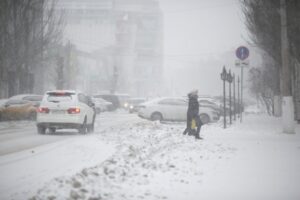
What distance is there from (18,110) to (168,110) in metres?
9.56

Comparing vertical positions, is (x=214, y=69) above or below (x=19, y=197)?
above

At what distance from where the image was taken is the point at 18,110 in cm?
3222

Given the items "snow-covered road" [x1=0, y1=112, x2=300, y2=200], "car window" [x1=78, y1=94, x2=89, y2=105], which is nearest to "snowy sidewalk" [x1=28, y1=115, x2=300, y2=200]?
"snow-covered road" [x1=0, y1=112, x2=300, y2=200]

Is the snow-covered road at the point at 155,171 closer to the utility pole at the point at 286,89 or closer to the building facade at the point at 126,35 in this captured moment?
the utility pole at the point at 286,89

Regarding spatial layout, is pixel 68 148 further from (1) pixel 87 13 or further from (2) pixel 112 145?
(1) pixel 87 13

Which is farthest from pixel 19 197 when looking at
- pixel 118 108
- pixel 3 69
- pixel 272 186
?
pixel 118 108

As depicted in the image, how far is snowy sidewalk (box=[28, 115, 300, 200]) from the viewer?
7.79 meters

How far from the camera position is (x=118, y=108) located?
200 feet

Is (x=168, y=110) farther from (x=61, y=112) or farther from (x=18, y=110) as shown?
(x=61, y=112)

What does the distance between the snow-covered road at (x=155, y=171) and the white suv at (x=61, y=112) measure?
4502 mm

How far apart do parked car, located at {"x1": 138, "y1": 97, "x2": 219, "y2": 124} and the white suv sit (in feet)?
33.3

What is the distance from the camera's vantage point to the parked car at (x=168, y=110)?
30641 mm

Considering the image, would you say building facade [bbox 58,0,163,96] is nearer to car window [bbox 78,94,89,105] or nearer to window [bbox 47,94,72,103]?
car window [bbox 78,94,89,105]

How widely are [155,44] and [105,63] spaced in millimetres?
62988
